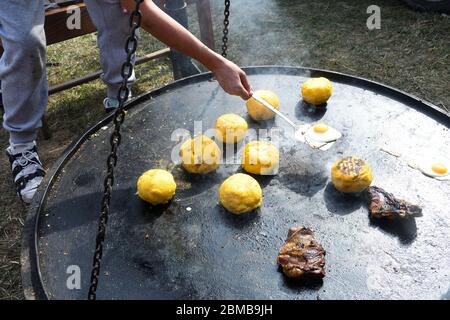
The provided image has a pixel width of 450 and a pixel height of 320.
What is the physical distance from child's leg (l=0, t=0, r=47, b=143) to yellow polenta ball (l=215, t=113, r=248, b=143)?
5.03ft

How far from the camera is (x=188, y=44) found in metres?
2.36

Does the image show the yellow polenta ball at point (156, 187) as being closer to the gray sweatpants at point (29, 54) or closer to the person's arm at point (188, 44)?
the person's arm at point (188, 44)

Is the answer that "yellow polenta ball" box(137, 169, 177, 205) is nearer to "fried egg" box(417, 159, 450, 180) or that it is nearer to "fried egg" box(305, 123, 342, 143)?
"fried egg" box(305, 123, 342, 143)

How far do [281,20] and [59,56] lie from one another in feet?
12.4

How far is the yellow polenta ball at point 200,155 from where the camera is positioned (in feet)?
7.80

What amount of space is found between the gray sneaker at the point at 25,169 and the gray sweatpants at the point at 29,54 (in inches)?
3.4

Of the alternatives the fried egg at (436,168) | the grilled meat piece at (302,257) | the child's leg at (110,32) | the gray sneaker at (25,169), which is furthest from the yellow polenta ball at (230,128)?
the gray sneaker at (25,169)

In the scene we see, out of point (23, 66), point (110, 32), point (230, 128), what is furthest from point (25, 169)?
point (230, 128)

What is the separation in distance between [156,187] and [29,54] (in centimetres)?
162

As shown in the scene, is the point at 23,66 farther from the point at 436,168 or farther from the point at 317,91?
the point at 436,168

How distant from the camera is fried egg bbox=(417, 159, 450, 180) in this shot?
7.42 ft

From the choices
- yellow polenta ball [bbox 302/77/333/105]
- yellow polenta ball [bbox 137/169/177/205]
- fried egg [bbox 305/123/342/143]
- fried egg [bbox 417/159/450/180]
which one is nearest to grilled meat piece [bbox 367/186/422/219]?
fried egg [bbox 417/159/450/180]
